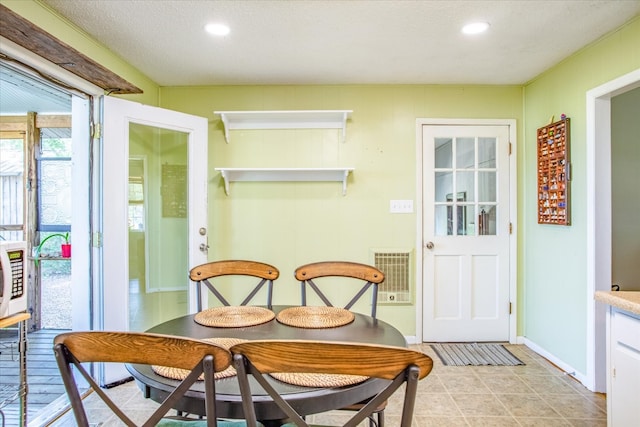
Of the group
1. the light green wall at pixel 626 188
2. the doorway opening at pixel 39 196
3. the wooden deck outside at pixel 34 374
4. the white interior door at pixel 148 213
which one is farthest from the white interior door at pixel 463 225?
the doorway opening at pixel 39 196

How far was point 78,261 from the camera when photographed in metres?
2.40

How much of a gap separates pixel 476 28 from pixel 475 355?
2.45 m

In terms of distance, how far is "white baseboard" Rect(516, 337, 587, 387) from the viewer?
2.56m

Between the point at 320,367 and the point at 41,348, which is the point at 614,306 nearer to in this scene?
the point at 320,367

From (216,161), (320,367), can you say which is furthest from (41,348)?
(320,367)

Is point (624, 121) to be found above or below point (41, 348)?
above

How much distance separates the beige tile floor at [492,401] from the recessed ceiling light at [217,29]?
2.33 meters

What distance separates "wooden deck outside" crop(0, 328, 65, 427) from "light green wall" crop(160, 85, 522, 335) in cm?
150

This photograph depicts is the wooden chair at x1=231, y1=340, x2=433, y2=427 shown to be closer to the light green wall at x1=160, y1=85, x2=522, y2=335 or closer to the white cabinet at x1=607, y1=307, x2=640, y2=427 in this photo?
the white cabinet at x1=607, y1=307, x2=640, y2=427

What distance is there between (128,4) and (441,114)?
2492 mm

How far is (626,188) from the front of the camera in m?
2.80

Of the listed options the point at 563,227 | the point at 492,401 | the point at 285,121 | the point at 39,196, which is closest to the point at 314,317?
the point at 492,401

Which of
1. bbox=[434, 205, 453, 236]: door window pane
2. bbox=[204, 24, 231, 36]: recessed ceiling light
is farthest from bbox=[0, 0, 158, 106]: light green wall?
bbox=[434, 205, 453, 236]: door window pane

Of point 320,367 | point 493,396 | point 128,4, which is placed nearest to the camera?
point 320,367
